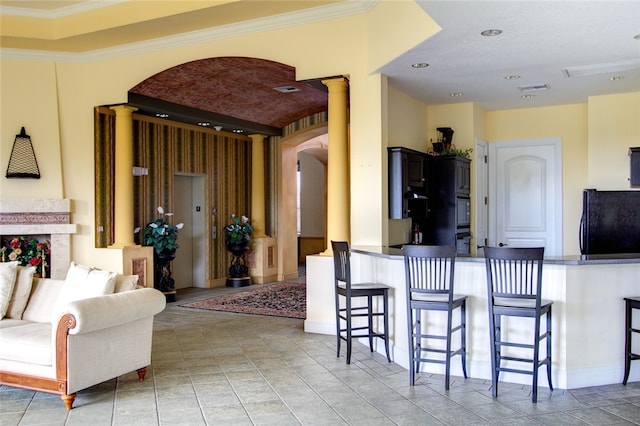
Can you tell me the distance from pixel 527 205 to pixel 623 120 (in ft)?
5.50

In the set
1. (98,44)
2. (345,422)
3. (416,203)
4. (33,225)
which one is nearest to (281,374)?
(345,422)

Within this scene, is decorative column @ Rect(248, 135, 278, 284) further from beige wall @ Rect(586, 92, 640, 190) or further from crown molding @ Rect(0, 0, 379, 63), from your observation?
beige wall @ Rect(586, 92, 640, 190)

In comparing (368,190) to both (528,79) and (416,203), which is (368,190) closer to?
(416,203)

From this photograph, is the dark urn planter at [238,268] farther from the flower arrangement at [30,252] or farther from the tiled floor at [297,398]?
the tiled floor at [297,398]

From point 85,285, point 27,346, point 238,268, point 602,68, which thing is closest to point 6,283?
point 85,285

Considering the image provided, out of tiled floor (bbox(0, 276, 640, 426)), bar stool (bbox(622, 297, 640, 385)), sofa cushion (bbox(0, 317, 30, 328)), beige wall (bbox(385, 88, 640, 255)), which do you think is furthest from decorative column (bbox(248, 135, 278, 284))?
bar stool (bbox(622, 297, 640, 385))

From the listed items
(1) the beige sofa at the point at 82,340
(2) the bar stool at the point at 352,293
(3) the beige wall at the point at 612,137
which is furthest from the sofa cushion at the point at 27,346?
(3) the beige wall at the point at 612,137

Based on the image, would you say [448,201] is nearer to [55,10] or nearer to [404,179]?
[404,179]

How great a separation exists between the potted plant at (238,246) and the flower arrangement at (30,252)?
3.07 meters

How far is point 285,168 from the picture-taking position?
1073 centimetres

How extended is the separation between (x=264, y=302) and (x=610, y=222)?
4877 mm

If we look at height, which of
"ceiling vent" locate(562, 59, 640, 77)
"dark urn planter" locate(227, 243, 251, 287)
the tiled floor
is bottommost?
the tiled floor

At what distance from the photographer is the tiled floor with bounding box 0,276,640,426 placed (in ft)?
12.0

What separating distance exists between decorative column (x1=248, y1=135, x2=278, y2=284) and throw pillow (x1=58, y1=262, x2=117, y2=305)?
5760 millimetres
